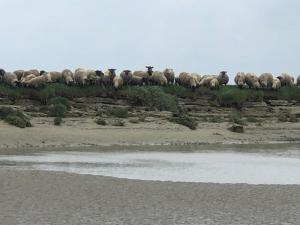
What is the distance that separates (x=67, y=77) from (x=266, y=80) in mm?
16972

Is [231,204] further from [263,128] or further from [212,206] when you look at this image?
[263,128]

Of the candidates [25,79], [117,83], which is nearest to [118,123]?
[117,83]

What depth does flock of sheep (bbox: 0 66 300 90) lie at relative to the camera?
4275cm

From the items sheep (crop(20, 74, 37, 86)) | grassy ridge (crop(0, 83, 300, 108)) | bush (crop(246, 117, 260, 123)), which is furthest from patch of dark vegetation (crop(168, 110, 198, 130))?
sheep (crop(20, 74, 37, 86))

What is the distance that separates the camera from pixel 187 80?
4903cm

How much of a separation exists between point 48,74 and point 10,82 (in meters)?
2.87

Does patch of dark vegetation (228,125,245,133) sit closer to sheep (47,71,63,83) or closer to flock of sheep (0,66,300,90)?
flock of sheep (0,66,300,90)

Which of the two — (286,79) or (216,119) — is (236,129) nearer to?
(216,119)

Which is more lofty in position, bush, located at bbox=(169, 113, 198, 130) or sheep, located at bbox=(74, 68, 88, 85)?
sheep, located at bbox=(74, 68, 88, 85)

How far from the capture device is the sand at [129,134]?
2859cm

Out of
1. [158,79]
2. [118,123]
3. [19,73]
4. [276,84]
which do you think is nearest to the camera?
[118,123]

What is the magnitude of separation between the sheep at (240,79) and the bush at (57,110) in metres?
18.5

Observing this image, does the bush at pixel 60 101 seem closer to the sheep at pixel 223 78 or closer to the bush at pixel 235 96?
the bush at pixel 235 96

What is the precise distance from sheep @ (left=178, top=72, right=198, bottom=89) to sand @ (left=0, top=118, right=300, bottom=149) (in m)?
10.0
